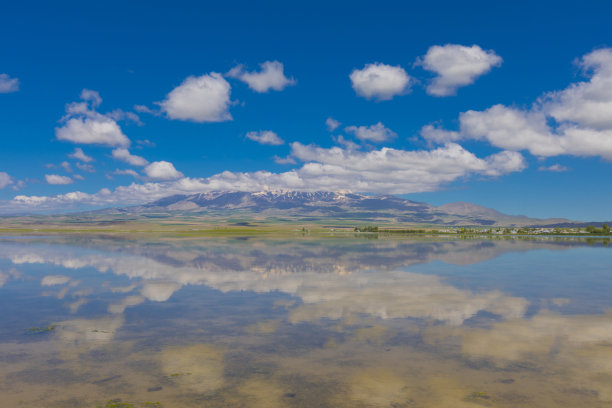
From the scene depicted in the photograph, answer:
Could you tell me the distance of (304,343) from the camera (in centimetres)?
2217

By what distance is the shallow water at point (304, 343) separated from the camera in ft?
52.0

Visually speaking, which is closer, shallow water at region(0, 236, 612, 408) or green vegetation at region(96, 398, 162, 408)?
green vegetation at region(96, 398, 162, 408)

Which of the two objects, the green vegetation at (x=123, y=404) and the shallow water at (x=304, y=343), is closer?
the green vegetation at (x=123, y=404)

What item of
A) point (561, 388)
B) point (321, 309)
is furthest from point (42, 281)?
point (561, 388)

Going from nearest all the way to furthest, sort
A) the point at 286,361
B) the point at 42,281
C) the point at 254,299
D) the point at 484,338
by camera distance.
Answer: the point at 286,361
the point at 484,338
the point at 254,299
the point at 42,281

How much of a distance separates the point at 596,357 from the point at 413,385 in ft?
34.6

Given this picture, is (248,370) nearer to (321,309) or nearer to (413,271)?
(321,309)

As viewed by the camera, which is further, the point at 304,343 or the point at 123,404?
the point at 304,343

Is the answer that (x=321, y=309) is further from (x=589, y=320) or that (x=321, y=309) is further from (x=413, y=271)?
(x=413, y=271)

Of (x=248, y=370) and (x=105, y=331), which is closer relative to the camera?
(x=248, y=370)

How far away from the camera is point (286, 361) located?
19.4 meters

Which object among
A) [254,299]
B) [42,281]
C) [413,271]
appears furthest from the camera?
[413,271]

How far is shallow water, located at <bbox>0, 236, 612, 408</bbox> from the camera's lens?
15.9 meters

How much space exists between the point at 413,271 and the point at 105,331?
132 feet
